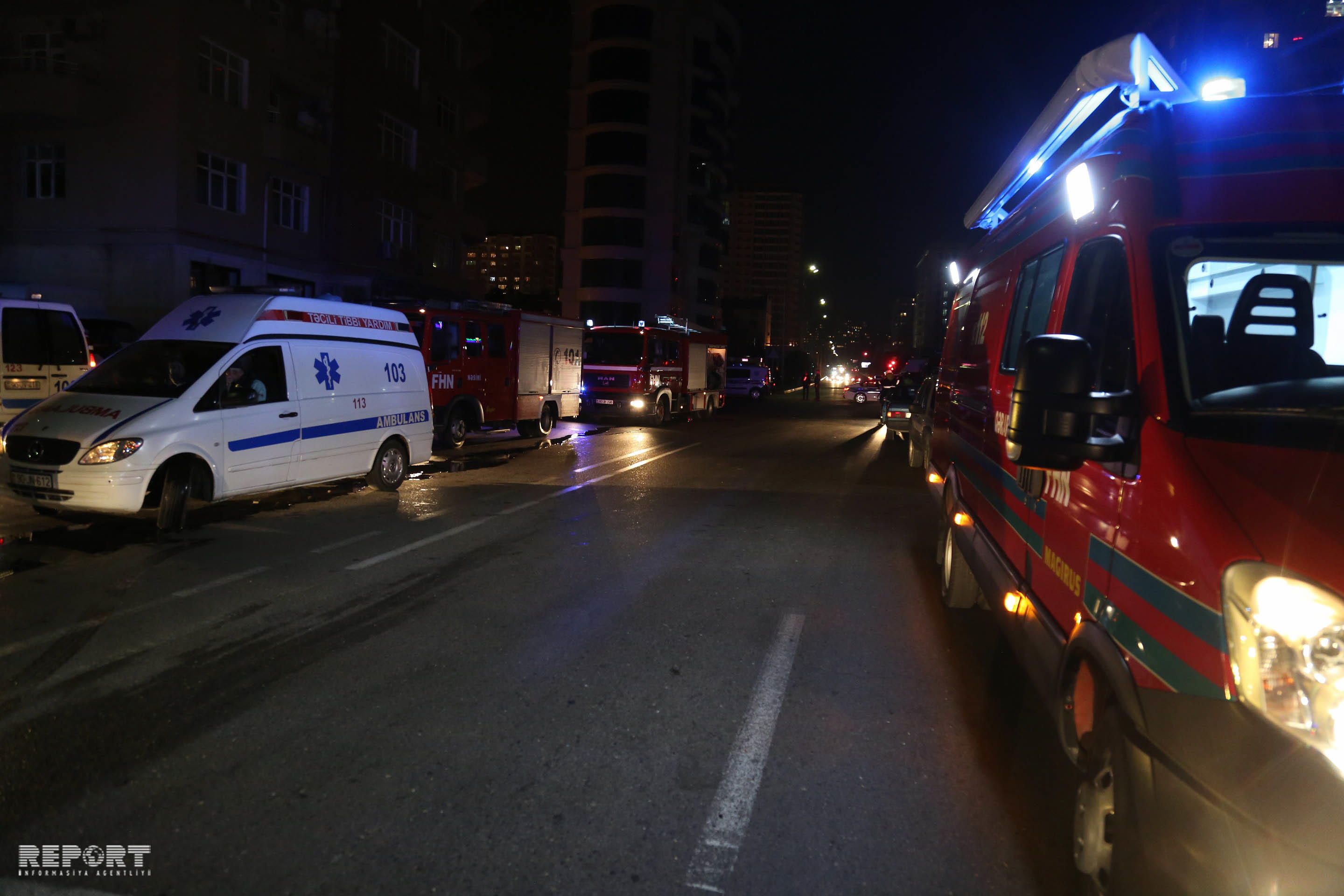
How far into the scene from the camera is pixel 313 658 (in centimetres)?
526

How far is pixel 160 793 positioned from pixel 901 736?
3300mm

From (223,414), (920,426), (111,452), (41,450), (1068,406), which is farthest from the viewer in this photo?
(920,426)

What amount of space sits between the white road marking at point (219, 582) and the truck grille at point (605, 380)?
18009 mm

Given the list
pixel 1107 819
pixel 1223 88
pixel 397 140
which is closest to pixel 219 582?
pixel 1107 819

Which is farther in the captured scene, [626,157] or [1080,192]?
[626,157]

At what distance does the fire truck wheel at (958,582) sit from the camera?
646 cm

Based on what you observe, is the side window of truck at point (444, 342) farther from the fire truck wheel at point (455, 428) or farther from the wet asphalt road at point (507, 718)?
the wet asphalt road at point (507, 718)

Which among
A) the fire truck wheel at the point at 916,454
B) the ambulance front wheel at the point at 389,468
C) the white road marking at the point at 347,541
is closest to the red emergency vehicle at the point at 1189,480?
the white road marking at the point at 347,541

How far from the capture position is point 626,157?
2857 inches

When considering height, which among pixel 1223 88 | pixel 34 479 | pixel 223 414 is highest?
pixel 1223 88

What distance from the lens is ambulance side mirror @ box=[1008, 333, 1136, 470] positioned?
9.00 feet

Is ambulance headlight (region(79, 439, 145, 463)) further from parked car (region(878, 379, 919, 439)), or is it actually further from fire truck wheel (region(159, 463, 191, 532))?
parked car (region(878, 379, 919, 439))

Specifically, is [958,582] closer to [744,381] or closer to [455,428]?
[455,428]

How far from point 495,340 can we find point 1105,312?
1569 centimetres
